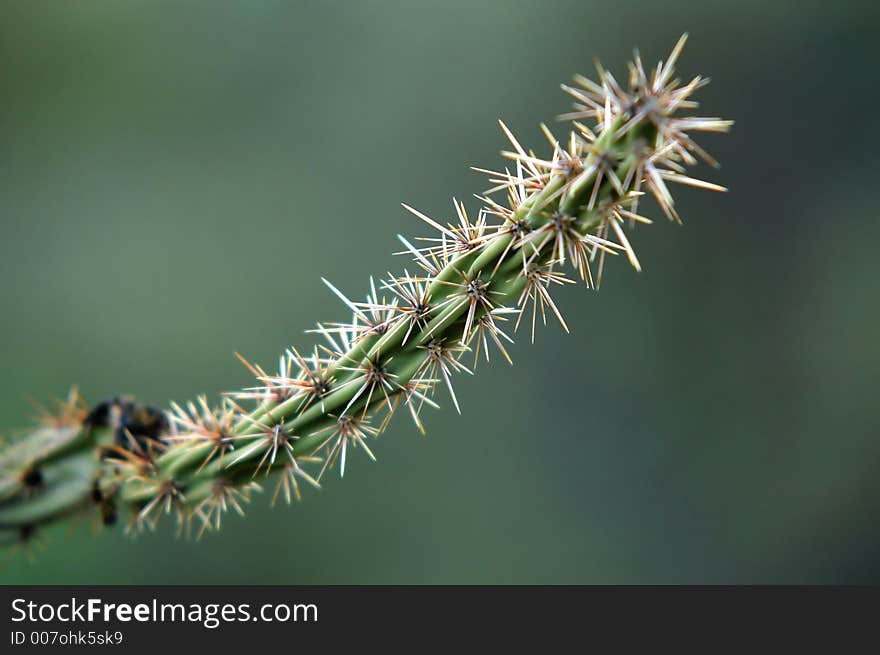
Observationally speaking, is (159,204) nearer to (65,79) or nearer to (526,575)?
(65,79)

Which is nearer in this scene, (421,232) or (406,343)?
(406,343)

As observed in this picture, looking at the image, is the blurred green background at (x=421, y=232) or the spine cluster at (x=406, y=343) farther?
the blurred green background at (x=421, y=232)

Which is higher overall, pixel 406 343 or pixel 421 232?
pixel 421 232

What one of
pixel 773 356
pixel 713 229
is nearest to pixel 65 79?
pixel 713 229

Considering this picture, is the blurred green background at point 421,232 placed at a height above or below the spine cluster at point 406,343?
above
